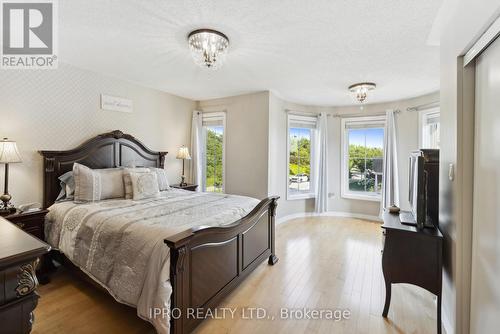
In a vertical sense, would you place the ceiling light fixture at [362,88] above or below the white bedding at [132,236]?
above

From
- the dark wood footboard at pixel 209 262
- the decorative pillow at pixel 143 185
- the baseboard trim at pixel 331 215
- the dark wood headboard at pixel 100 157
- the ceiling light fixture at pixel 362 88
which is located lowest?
the baseboard trim at pixel 331 215

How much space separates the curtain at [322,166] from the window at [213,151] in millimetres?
2067

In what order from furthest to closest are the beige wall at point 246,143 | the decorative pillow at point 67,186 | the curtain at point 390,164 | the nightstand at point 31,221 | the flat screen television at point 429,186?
the curtain at point 390,164 < the beige wall at point 246,143 < the decorative pillow at point 67,186 < the nightstand at point 31,221 < the flat screen television at point 429,186

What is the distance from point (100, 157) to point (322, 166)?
4058 millimetres

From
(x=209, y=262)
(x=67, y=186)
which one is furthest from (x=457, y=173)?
(x=67, y=186)

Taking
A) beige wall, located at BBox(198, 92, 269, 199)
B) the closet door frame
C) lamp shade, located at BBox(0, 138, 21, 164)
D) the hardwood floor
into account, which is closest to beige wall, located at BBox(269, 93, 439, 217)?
beige wall, located at BBox(198, 92, 269, 199)

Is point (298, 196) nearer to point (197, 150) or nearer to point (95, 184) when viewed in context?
point (197, 150)

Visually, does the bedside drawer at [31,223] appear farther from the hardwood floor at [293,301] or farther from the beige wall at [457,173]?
the beige wall at [457,173]

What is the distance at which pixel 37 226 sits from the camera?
239 centimetres

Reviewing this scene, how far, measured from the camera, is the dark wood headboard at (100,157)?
280 centimetres

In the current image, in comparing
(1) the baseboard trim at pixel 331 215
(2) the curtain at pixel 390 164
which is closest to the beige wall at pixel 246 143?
(1) the baseboard trim at pixel 331 215

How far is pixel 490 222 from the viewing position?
130cm

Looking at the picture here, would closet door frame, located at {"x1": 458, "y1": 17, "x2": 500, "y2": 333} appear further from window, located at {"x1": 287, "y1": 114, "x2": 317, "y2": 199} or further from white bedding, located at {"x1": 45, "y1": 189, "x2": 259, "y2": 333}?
window, located at {"x1": 287, "y1": 114, "x2": 317, "y2": 199}

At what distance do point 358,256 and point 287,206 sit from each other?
1891 mm
